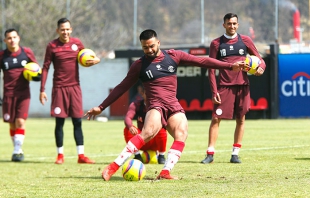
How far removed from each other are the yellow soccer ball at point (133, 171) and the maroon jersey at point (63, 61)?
13.3ft

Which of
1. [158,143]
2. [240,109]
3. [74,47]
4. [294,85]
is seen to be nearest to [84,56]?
[74,47]

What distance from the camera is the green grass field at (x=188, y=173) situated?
8.67 meters

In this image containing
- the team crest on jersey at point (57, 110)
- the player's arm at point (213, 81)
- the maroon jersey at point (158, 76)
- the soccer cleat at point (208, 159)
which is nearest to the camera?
the maroon jersey at point (158, 76)

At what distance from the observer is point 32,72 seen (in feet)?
47.9

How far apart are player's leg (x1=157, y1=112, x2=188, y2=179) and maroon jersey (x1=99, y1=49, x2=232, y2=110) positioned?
9.2 inches

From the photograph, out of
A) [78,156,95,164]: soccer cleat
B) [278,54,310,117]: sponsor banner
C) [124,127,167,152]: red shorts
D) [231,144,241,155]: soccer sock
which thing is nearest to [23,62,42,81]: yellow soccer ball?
[78,156,95,164]: soccer cleat

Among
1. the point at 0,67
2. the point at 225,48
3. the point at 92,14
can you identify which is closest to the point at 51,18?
the point at 92,14

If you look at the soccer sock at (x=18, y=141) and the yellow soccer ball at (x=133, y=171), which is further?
the soccer sock at (x=18, y=141)

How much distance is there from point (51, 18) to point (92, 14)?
13.1 ft

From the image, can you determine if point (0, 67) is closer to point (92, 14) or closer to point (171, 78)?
point (171, 78)

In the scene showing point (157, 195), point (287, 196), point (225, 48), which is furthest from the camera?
point (225, 48)

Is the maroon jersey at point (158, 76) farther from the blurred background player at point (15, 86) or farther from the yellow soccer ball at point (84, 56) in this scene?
the blurred background player at point (15, 86)

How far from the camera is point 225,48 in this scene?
1228 centimetres

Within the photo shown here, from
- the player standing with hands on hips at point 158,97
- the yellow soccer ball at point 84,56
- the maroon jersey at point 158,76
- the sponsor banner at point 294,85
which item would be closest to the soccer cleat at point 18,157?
the yellow soccer ball at point 84,56
